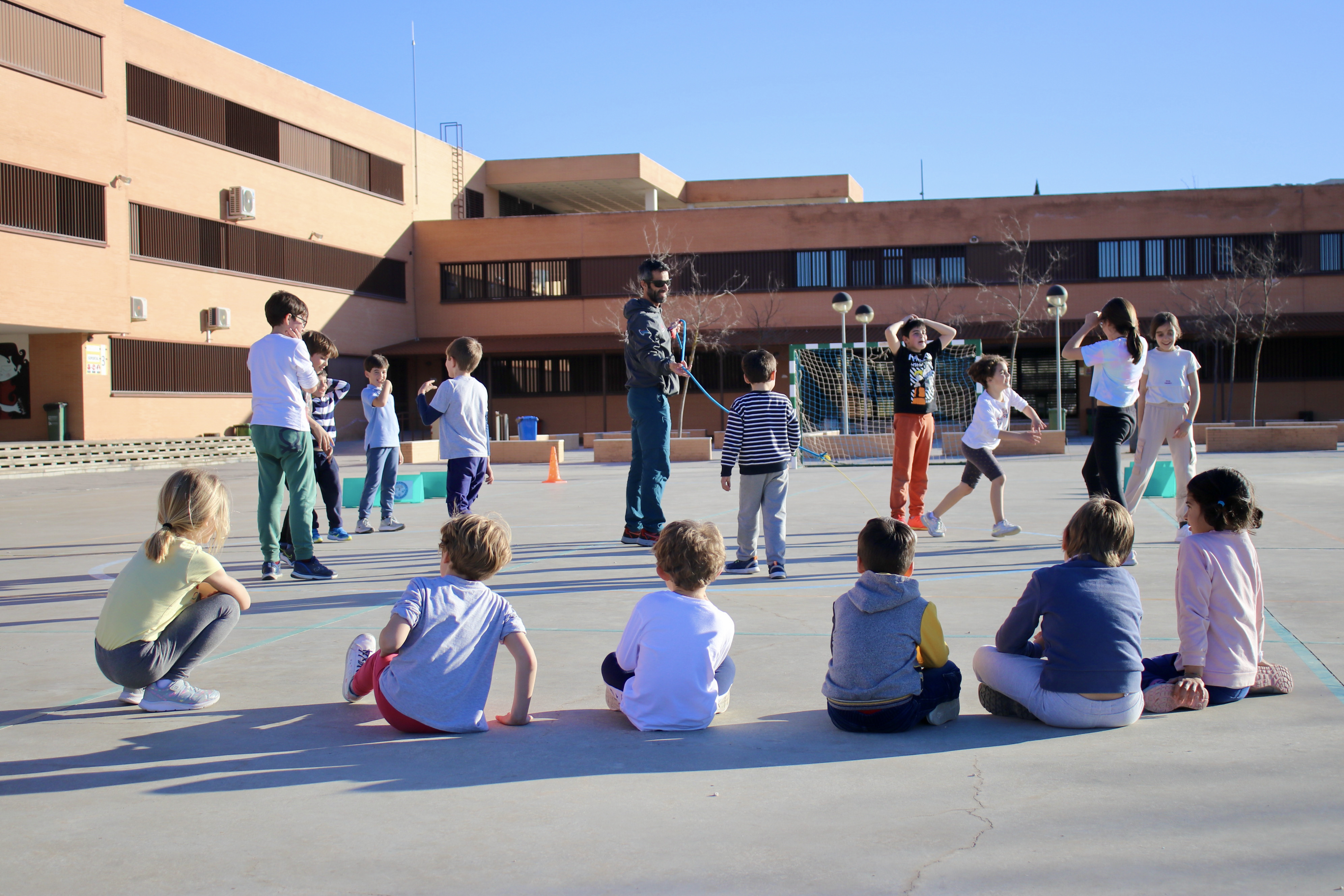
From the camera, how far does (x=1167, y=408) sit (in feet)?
27.5

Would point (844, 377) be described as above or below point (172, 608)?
above

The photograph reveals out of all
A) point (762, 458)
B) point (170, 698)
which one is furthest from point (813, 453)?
point (170, 698)

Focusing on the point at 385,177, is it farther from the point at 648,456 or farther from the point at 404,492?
the point at 648,456

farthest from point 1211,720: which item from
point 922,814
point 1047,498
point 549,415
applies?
point 549,415

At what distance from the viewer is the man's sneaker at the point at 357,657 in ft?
13.7

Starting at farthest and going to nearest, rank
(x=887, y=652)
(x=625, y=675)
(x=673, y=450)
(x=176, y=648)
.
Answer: (x=673, y=450) → (x=176, y=648) → (x=625, y=675) → (x=887, y=652)

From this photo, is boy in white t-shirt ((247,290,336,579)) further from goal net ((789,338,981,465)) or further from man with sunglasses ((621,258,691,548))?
goal net ((789,338,981,465))

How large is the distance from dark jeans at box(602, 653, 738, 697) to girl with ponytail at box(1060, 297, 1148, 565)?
4.75 meters

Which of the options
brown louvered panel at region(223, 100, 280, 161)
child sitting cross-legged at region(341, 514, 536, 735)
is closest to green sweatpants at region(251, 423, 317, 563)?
child sitting cross-legged at region(341, 514, 536, 735)

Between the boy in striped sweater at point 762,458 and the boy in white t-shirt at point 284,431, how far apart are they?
2.81 meters

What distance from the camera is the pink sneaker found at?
4.05 meters

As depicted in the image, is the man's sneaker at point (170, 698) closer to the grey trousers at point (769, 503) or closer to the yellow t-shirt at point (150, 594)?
the yellow t-shirt at point (150, 594)

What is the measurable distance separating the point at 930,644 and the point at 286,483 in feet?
16.4

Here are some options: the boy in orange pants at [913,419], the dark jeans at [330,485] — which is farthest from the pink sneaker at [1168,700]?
the dark jeans at [330,485]
